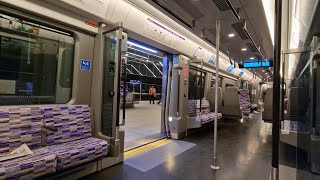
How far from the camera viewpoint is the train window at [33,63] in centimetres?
228

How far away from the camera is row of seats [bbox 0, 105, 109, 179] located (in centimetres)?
187

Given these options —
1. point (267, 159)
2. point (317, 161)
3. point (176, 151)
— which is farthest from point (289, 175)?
point (176, 151)

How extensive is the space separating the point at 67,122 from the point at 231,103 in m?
5.50

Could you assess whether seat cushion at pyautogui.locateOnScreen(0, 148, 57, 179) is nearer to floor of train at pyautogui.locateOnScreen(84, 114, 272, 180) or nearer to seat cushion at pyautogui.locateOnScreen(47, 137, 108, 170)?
seat cushion at pyautogui.locateOnScreen(47, 137, 108, 170)

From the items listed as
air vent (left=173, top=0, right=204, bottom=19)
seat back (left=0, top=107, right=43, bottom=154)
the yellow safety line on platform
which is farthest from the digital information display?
seat back (left=0, top=107, right=43, bottom=154)

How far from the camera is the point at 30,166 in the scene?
1.83m

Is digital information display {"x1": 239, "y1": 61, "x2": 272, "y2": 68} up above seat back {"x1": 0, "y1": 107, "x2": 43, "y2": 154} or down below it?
above

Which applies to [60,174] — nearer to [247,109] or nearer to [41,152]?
[41,152]

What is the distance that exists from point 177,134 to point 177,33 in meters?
2.51

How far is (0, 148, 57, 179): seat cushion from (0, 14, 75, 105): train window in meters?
0.78

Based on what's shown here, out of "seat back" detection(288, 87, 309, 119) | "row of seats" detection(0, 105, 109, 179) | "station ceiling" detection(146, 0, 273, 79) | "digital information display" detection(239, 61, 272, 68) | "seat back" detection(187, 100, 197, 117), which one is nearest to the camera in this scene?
"row of seats" detection(0, 105, 109, 179)

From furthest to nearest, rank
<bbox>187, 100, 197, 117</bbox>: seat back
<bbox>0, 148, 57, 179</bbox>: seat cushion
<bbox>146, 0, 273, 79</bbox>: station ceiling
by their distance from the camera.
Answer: <bbox>187, 100, 197, 117</bbox>: seat back < <bbox>146, 0, 273, 79</bbox>: station ceiling < <bbox>0, 148, 57, 179</bbox>: seat cushion

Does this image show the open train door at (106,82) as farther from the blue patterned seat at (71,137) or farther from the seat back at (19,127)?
the seat back at (19,127)

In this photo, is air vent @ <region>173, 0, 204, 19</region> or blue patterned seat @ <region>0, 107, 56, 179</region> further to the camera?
air vent @ <region>173, 0, 204, 19</region>
